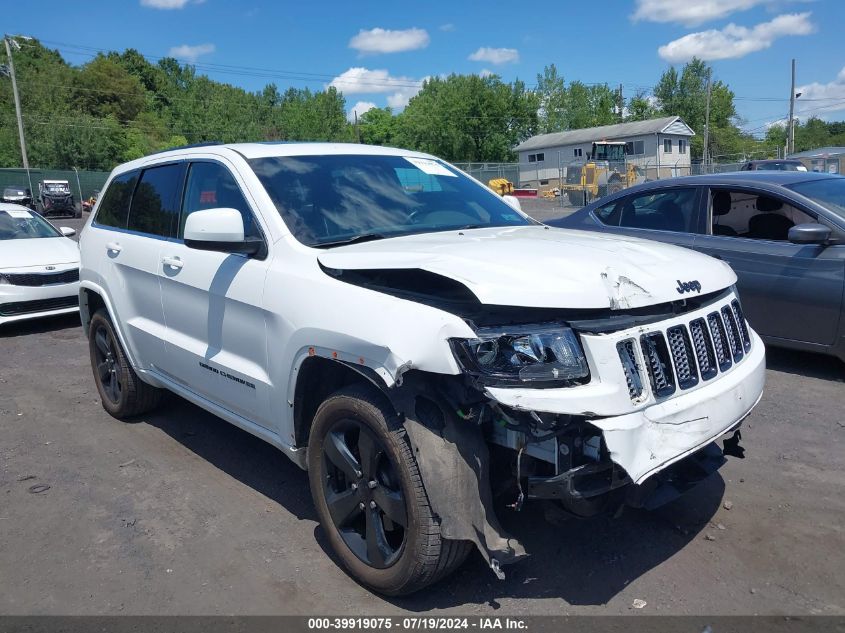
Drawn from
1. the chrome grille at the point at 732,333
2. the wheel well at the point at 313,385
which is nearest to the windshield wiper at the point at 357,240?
the wheel well at the point at 313,385

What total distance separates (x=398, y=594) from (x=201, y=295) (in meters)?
1.98

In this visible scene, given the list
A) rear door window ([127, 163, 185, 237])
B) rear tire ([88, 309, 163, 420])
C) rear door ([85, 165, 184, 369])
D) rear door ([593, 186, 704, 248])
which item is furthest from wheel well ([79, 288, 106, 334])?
rear door ([593, 186, 704, 248])

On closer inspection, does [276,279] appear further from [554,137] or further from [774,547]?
[554,137]

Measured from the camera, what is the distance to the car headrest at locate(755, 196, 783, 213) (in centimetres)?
609

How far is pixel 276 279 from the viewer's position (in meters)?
3.38

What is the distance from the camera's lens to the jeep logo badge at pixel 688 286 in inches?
115

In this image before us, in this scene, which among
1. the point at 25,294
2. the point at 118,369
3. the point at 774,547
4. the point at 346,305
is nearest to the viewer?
the point at 346,305

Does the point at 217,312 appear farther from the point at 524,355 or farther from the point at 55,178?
the point at 55,178

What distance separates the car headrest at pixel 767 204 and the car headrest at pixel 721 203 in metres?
0.25

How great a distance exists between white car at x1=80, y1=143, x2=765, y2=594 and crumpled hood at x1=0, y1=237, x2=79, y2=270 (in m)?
6.07

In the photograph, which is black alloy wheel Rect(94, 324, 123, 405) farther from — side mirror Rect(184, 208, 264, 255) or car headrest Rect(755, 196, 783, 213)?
car headrest Rect(755, 196, 783, 213)

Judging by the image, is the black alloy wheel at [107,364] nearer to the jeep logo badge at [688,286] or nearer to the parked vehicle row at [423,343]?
the parked vehicle row at [423,343]

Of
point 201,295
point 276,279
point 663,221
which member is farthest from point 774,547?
point 663,221

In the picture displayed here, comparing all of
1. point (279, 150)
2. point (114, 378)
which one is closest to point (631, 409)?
point (279, 150)
